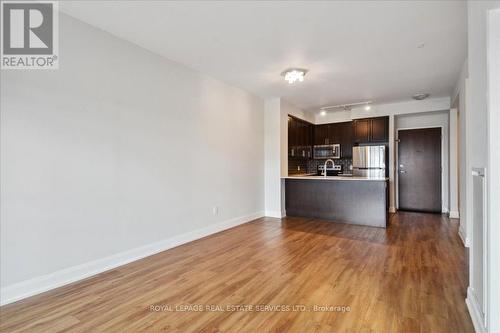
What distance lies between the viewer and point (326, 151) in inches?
285

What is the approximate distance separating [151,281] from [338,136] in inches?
241

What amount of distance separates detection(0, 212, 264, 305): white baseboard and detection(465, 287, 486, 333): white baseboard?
10.7 ft

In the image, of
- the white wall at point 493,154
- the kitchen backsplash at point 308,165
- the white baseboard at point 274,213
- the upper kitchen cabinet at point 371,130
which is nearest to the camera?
the white wall at point 493,154

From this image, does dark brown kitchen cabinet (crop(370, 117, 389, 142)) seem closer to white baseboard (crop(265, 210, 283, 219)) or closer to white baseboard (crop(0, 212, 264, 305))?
white baseboard (crop(265, 210, 283, 219))

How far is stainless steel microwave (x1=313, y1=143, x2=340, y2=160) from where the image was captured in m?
7.11

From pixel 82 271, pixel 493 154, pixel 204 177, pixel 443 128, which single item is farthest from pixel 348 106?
pixel 82 271

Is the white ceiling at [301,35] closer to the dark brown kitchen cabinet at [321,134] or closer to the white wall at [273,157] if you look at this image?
the white wall at [273,157]

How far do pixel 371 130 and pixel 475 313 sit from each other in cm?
527

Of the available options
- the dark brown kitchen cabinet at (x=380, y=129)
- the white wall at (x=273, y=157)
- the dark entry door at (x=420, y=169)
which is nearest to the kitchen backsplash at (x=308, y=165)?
the white wall at (x=273, y=157)

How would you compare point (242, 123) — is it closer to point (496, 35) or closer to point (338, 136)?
point (338, 136)

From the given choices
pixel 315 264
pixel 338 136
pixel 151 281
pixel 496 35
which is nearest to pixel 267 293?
pixel 315 264

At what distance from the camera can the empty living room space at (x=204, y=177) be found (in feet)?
6.33

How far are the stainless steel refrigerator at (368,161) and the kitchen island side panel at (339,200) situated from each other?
161cm

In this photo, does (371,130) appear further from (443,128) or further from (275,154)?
(275,154)
